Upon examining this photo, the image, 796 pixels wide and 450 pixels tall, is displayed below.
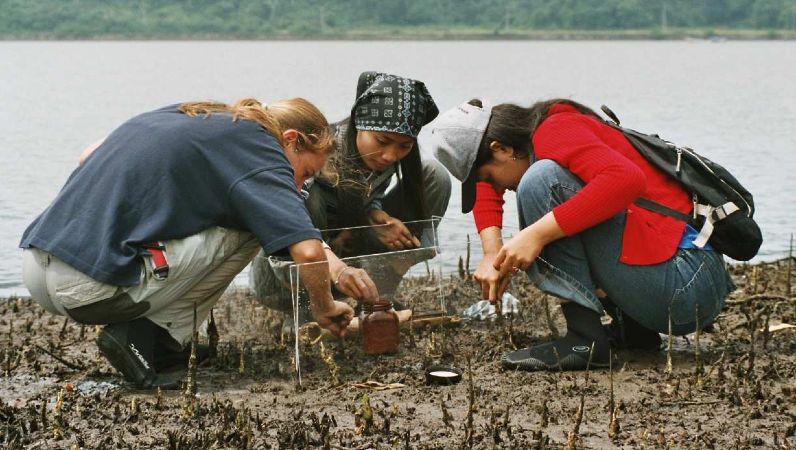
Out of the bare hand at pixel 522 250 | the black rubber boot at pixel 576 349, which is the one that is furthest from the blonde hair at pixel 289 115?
the black rubber boot at pixel 576 349

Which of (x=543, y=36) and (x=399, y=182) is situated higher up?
(x=399, y=182)

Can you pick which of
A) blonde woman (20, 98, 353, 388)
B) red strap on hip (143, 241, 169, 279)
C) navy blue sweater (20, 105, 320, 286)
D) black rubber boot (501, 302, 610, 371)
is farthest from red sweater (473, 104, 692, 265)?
red strap on hip (143, 241, 169, 279)

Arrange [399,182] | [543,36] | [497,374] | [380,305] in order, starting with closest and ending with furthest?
[497,374] < [380,305] < [399,182] < [543,36]

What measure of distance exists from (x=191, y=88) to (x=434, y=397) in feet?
78.7

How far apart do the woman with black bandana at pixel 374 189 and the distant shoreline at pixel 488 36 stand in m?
63.2

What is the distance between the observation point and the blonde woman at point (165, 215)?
4.16 m

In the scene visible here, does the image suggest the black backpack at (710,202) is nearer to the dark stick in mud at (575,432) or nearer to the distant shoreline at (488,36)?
the dark stick in mud at (575,432)

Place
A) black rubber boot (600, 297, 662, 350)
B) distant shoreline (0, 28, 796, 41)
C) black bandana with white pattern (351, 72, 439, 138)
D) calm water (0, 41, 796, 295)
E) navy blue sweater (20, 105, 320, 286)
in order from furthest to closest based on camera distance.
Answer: distant shoreline (0, 28, 796, 41)
calm water (0, 41, 796, 295)
black bandana with white pattern (351, 72, 439, 138)
black rubber boot (600, 297, 662, 350)
navy blue sweater (20, 105, 320, 286)

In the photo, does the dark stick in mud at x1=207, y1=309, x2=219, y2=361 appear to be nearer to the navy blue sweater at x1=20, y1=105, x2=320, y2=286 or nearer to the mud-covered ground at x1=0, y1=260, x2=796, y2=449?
the mud-covered ground at x1=0, y1=260, x2=796, y2=449

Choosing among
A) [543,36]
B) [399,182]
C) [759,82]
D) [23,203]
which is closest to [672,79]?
[759,82]

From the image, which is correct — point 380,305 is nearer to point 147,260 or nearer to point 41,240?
point 147,260

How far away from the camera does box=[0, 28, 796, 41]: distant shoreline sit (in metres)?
67.8

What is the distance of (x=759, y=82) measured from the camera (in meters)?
30.8

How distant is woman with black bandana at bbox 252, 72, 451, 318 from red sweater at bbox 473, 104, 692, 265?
2.78ft
